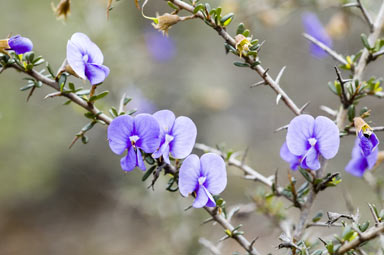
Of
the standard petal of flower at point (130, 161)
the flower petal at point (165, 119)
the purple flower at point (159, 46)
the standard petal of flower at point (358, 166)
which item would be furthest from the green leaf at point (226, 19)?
the purple flower at point (159, 46)

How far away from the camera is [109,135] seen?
2.96 ft

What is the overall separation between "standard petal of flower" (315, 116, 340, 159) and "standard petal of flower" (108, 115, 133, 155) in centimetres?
39

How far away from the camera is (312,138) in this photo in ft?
3.02

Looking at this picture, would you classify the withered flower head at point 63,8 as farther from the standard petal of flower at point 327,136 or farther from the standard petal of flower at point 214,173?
the standard petal of flower at point 327,136

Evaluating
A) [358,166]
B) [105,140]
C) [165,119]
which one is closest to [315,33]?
[358,166]

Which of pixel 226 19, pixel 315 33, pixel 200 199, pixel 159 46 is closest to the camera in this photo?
pixel 200 199

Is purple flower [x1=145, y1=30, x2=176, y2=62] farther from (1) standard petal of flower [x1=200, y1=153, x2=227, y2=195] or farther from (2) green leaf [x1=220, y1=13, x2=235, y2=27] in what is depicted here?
(1) standard petal of flower [x1=200, y1=153, x2=227, y2=195]

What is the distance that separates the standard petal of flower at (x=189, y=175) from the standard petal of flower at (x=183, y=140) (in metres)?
0.03

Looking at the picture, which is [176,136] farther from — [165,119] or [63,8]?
[63,8]

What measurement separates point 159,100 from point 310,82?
1.70 metres

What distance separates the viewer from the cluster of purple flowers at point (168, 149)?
0.89 m

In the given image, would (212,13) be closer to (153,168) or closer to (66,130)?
(153,168)

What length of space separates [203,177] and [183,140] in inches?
3.5

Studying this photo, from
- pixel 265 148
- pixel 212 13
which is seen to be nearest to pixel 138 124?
pixel 212 13
